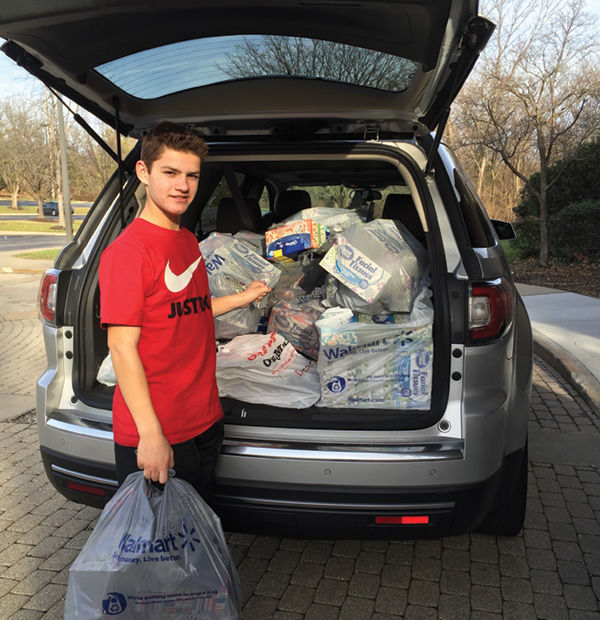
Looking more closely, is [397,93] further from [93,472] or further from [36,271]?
[36,271]

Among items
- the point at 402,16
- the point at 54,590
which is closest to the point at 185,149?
the point at 402,16

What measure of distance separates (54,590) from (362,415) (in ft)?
4.81

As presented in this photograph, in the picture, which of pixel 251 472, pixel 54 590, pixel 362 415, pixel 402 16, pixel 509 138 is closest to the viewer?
pixel 402 16

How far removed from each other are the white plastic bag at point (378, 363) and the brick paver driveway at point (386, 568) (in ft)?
2.51

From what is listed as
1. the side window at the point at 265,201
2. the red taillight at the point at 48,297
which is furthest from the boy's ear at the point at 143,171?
the side window at the point at 265,201

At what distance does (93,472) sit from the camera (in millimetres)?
2234

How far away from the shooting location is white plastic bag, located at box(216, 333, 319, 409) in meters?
2.50

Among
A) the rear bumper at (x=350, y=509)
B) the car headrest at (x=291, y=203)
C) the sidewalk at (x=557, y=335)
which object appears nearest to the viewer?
the rear bumper at (x=350, y=509)

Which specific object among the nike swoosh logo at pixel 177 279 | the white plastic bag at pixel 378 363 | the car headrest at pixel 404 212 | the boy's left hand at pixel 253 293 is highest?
the car headrest at pixel 404 212

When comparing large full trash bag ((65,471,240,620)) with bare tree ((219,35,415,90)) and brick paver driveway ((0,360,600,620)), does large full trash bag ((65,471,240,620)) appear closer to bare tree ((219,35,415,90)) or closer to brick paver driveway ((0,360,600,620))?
brick paver driveway ((0,360,600,620))

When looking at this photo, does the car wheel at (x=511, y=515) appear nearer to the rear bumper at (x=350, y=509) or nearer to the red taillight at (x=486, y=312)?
the rear bumper at (x=350, y=509)

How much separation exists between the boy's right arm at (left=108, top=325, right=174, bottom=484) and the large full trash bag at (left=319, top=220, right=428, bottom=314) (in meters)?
1.11

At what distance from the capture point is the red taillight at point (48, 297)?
244 cm

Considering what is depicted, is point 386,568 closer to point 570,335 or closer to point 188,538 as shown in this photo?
point 188,538
